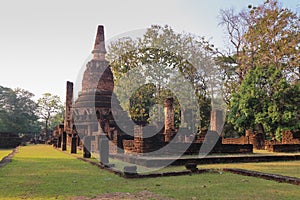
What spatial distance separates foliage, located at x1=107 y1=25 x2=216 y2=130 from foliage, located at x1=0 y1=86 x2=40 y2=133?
873 inches

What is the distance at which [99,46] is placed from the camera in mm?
29797

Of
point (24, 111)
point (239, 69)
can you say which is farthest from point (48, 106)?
point (239, 69)

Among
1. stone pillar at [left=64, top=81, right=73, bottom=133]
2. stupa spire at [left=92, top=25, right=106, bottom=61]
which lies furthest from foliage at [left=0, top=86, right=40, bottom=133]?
stupa spire at [left=92, top=25, right=106, bottom=61]

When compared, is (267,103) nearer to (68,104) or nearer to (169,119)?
(169,119)

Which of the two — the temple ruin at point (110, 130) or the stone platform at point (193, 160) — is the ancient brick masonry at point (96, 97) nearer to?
the temple ruin at point (110, 130)

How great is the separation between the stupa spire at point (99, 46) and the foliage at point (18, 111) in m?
25.4

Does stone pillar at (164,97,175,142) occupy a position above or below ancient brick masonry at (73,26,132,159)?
below

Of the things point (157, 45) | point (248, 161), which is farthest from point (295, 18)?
point (248, 161)

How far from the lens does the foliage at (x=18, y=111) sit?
48.7 m

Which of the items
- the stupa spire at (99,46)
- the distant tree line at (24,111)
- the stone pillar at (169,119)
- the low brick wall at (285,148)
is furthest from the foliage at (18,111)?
the low brick wall at (285,148)

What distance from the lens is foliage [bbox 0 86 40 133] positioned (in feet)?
160

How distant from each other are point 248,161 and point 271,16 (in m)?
16.2

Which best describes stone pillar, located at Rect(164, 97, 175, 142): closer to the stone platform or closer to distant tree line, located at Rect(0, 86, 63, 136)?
the stone platform

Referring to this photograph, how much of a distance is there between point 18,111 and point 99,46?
32.7 meters
